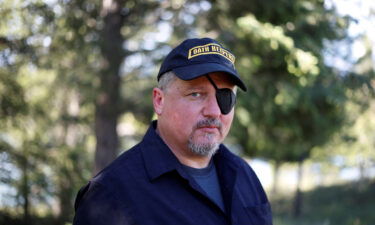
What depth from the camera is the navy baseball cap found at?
1.92m

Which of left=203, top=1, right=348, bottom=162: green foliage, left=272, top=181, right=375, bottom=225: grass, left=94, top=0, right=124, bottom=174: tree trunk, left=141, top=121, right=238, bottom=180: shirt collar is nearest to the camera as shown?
left=141, top=121, right=238, bottom=180: shirt collar

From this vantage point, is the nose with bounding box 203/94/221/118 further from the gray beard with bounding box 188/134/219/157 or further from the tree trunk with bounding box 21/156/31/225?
the tree trunk with bounding box 21/156/31/225

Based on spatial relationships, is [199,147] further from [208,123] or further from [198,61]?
[198,61]

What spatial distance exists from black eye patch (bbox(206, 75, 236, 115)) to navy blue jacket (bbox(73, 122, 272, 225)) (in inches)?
13.6

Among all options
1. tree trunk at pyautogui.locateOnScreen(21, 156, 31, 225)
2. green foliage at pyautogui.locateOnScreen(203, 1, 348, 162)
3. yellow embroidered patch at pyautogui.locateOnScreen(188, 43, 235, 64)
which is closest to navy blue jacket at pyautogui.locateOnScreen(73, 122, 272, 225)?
yellow embroidered patch at pyautogui.locateOnScreen(188, 43, 235, 64)

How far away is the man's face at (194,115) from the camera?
1.95 m

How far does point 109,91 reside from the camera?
20.8ft

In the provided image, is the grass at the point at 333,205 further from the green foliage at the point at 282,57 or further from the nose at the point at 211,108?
the nose at the point at 211,108

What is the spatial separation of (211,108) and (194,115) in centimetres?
9

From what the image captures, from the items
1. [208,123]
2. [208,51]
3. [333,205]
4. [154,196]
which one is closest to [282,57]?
[208,51]

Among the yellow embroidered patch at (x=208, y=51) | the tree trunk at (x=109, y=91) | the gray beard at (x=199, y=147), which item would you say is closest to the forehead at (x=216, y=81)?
the yellow embroidered patch at (x=208, y=51)

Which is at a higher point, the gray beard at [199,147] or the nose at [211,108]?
the nose at [211,108]

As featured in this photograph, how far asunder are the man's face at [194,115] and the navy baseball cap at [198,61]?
5cm

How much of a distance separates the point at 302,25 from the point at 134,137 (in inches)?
158
